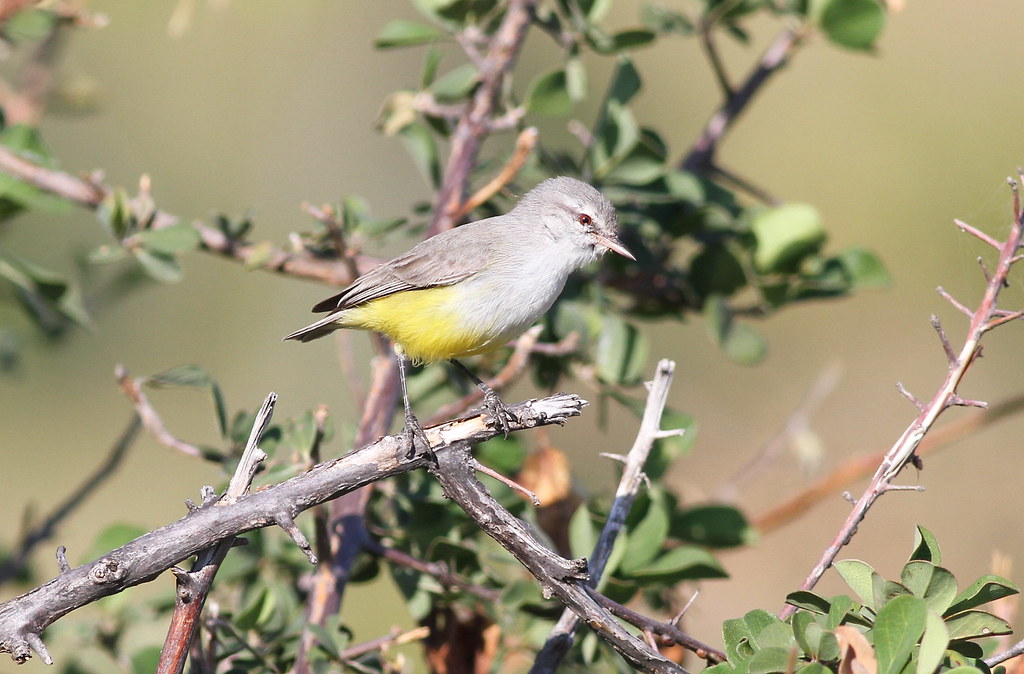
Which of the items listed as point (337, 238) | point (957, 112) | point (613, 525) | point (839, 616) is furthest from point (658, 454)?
point (957, 112)

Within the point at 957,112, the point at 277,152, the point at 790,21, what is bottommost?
the point at 277,152

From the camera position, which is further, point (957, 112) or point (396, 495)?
point (957, 112)

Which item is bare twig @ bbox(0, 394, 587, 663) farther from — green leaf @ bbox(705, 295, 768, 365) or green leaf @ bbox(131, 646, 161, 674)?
green leaf @ bbox(705, 295, 768, 365)

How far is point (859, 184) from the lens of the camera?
Answer: 559cm

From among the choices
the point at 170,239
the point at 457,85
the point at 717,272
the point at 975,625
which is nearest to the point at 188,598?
the point at 975,625

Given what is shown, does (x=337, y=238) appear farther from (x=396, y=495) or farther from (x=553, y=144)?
(x=553, y=144)

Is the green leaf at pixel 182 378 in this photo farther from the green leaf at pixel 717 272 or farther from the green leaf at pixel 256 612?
the green leaf at pixel 717 272

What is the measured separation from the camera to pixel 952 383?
1.95 meters

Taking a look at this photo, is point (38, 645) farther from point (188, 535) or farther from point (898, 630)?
point (898, 630)

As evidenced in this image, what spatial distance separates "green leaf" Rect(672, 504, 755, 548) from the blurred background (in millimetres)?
1648

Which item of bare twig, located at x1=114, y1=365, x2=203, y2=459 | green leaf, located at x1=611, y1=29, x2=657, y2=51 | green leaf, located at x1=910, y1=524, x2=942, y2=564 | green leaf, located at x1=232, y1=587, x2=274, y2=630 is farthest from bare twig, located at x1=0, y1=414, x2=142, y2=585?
green leaf, located at x1=910, y1=524, x2=942, y2=564

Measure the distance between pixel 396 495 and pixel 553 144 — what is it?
3425 mm

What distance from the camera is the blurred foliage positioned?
5.33 feet

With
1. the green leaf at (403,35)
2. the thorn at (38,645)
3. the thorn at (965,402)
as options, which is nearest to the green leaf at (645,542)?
the thorn at (965,402)
